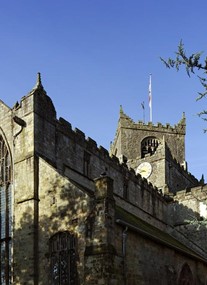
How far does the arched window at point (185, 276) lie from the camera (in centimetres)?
2857

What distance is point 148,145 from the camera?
2176 inches

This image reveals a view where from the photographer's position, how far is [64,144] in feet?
90.2

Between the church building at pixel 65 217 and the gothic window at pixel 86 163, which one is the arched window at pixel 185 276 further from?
the gothic window at pixel 86 163

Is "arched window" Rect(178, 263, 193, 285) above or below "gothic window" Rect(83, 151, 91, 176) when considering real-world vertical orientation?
below

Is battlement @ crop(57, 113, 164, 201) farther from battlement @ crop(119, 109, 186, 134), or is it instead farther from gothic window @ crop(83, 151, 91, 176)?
battlement @ crop(119, 109, 186, 134)

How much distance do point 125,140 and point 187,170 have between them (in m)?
7.43

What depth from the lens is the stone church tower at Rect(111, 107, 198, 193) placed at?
48.7 meters

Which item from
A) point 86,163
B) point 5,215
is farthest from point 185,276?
point 5,215

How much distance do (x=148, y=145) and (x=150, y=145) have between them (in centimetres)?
23

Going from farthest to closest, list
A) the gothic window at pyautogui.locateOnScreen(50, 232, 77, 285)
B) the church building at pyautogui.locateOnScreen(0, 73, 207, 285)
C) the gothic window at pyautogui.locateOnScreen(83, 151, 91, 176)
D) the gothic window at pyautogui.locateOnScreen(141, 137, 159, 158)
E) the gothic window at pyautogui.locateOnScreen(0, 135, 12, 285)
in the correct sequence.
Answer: the gothic window at pyautogui.locateOnScreen(141, 137, 159, 158) < the gothic window at pyautogui.locateOnScreen(83, 151, 91, 176) < the gothic window at pyautogui.locateOnScreen(0, 135, 12, 285) < the gothic window at pyautogui.locateOnScreen(50, 232, 77, 285) < the church building at pyautogui.locateOnScreen(0, 73, 207, 285)

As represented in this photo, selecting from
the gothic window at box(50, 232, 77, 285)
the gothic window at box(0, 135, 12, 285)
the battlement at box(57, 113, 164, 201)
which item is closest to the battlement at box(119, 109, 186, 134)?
the battlement at box(57, 113, 164, 201)

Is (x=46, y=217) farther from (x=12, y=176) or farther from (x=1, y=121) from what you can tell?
(x=1, y=121)

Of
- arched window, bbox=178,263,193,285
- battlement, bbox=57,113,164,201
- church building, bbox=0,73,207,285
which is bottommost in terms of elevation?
arched window, bbox=178,263,193,285

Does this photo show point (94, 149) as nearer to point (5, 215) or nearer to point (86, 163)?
point (86, 163)
